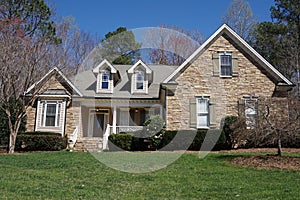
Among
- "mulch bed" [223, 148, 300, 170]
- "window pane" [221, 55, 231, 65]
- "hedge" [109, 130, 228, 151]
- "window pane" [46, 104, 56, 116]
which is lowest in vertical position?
"mulch bed" [223, 148, 300, 170]

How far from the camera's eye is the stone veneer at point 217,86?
15.7 metres

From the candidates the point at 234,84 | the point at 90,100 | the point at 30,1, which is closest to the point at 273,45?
the point at 234,84

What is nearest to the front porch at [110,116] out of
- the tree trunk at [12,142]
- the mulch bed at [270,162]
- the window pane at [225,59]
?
the tree trunk at [12,142]

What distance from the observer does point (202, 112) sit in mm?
15836

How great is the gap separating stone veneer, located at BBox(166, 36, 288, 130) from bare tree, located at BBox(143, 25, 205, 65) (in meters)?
2.46

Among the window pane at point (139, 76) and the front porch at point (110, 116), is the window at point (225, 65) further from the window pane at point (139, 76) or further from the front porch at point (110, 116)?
the window pane at point (139, 76)

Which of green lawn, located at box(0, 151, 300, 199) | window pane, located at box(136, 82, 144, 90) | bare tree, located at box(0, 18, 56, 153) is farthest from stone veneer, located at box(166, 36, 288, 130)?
bare tree, located at box(0, 18, 56, 153)

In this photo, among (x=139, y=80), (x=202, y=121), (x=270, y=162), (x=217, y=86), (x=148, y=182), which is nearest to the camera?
(x=148, y=182)

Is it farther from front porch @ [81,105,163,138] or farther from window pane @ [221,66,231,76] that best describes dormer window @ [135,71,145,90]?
window pane @ [221,66,231,76]

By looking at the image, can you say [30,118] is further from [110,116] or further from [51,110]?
[110,116]

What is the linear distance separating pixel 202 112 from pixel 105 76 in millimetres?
6541

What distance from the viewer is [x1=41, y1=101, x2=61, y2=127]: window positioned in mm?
17219

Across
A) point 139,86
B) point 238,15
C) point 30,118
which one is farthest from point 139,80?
point 238,15

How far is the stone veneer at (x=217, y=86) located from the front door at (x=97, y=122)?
5.47 meters
